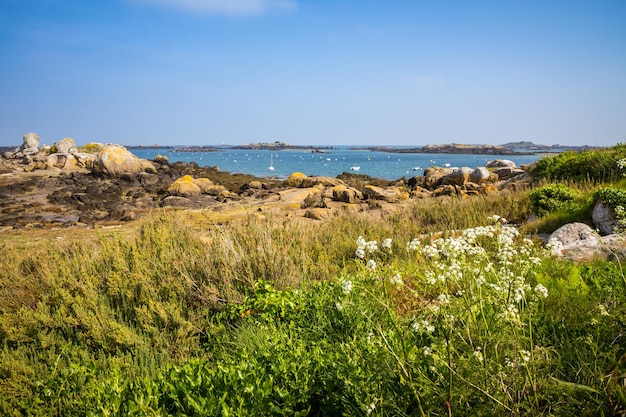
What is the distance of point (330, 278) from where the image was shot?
6.23m

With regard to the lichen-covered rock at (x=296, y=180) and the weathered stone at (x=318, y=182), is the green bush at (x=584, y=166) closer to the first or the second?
the weathered stone at (x=318, y=182)

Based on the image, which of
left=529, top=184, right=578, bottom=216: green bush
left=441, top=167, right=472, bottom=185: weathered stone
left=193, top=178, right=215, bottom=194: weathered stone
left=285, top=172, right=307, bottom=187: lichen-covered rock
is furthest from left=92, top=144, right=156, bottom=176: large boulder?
left=529, top=184, right=578, bottom=216: green bush

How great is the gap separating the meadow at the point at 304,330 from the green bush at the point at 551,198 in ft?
5.48

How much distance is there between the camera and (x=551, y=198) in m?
10.4

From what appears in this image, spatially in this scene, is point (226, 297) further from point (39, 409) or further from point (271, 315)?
point (39, 409)

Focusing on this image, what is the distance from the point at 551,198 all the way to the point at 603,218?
1661 mm

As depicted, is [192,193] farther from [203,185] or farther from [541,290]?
[541,290]

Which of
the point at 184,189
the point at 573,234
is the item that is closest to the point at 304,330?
the point at 573,234

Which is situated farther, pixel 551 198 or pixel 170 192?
pixel 170 192

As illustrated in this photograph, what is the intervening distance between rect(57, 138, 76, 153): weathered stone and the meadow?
5574 cm

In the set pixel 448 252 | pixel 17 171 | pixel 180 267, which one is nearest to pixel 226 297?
pixel 180 267

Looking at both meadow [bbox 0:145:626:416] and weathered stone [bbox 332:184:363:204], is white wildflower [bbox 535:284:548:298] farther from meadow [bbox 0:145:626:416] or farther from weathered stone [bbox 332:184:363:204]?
weathered stone [bbox 332:184:363:204]

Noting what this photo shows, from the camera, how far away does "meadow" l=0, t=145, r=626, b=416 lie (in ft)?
8.22

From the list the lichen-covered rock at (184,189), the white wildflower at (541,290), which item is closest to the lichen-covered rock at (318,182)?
the lichen-covered rock at (184,189)
